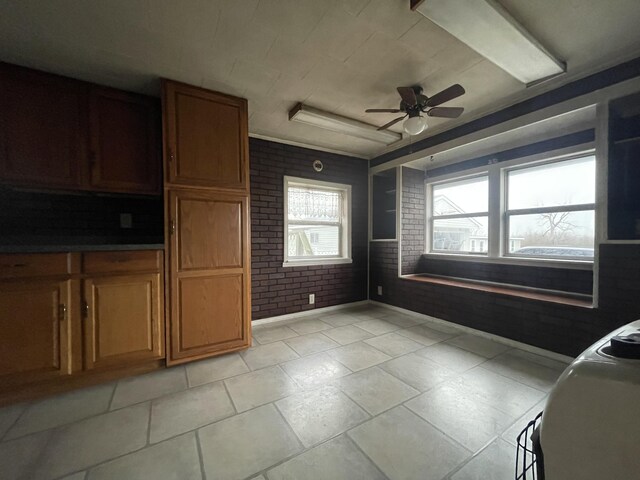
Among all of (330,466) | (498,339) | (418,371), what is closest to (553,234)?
(498,339)

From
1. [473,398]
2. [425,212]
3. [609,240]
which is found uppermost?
[425,212]

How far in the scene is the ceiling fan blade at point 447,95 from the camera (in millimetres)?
1855

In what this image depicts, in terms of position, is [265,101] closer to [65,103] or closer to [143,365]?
[65,103]

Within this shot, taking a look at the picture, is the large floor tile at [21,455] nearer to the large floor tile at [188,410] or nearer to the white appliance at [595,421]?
the large floor tile at [188,410]

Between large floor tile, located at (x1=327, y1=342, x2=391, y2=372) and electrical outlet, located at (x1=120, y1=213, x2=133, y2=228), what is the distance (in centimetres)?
231

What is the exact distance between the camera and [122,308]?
195 centimetres

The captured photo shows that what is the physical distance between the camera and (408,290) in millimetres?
3539

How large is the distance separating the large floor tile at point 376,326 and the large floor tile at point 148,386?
1950 mm

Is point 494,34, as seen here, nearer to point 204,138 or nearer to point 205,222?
point 204,138

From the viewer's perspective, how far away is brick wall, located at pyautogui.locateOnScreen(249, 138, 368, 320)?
3.18 meters

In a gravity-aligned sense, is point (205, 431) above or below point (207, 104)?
below

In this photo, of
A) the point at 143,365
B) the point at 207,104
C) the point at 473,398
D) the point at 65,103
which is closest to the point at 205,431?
the point at 143,365

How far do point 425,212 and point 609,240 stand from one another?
2.11 metres

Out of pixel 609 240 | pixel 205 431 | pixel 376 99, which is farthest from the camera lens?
pixel 376 99
